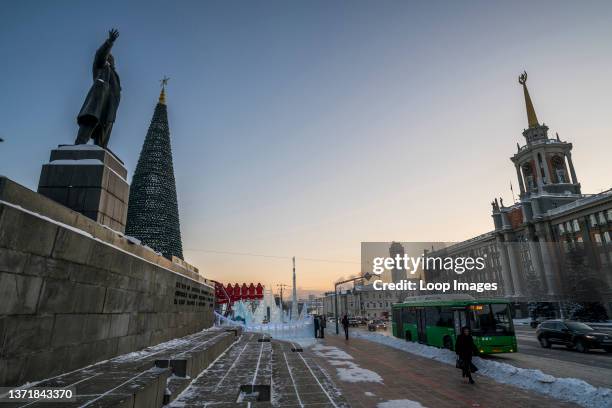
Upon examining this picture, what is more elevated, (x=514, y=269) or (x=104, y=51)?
(x=104, y=51)

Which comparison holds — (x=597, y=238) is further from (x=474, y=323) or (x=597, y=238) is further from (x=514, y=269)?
(x=474, y=323)

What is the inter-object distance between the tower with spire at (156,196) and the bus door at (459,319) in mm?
24696

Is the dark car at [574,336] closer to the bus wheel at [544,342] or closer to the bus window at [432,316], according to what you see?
the bus wheel at [544,342]

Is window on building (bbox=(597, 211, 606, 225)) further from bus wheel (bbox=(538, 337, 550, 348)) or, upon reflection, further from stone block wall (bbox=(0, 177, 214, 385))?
stone block wall (bbox=(0, 177, 214, 385))

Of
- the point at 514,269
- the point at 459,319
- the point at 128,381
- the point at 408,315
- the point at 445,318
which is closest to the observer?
the point at 128,381

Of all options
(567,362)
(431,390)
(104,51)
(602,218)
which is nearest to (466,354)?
(431,390)

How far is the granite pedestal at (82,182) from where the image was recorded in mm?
8055

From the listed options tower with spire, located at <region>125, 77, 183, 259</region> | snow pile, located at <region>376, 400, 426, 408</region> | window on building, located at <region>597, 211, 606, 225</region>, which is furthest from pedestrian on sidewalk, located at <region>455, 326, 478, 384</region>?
window on building, located at <region>597, 211, 606, 225</region>

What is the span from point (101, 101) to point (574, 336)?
21783 mm

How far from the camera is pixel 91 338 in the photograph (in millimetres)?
6188

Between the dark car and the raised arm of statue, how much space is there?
72.3ft

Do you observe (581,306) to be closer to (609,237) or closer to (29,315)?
(609,237)

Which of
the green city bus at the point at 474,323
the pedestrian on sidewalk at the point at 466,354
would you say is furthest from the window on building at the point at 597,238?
the pedestrian on sidewalk at the point at 466,354

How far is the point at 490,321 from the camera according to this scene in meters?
14.5
